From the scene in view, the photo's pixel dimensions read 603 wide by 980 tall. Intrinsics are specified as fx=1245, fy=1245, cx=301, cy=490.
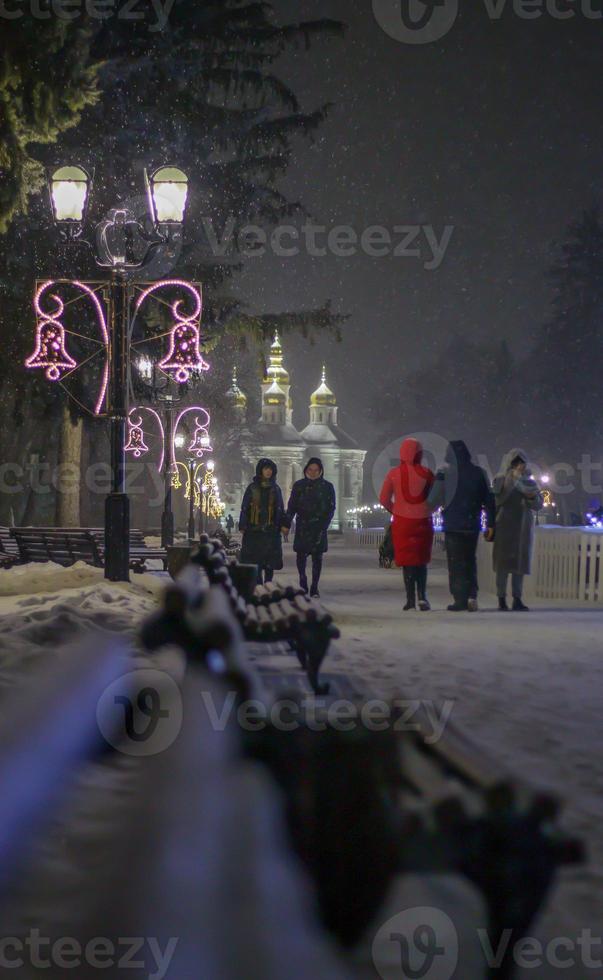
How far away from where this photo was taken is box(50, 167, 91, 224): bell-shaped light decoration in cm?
1412

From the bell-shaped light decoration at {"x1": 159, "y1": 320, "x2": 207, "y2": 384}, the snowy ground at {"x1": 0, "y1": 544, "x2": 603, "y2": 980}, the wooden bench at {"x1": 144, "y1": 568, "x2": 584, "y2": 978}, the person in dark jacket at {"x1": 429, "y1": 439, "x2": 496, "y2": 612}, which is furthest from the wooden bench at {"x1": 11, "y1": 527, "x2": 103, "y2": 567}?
the wooden bench at {"x1": 144, "y1": 568, "x2": 584, "y2": 978}

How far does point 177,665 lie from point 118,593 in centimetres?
416

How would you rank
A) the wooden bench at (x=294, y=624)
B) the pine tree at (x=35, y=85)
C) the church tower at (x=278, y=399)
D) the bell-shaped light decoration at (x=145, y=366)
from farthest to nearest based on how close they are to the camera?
the church tower at (x=278, y=399) < the bell-shaped light decoration at (x=145, y=366) < the pine tree at (x=35, y=85) < the wooden bench at (x=294, y=624)

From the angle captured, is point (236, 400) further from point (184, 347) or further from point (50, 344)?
point (50, 344)

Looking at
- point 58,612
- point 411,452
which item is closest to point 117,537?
point 411,452

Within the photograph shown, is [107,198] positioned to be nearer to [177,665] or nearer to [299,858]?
[177,665]

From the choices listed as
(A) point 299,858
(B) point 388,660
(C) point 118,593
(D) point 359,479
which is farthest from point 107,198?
(D) point 359,479

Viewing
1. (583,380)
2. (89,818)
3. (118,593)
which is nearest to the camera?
(89,818)

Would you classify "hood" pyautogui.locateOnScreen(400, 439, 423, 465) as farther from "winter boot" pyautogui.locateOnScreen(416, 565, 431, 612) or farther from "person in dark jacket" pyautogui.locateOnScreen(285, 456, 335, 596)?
"winter boot" pyautogui.locateOnScreen(416, 565, 431, 612)

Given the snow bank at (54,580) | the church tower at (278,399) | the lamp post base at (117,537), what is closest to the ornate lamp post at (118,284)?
the lamp post base at (117,537)

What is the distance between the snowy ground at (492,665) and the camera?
477 centimetres

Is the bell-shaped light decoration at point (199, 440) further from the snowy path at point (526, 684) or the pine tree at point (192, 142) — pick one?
the snowy path at point (526, 684)

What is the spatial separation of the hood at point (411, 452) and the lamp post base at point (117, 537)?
10.5ft

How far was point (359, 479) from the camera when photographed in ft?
561
